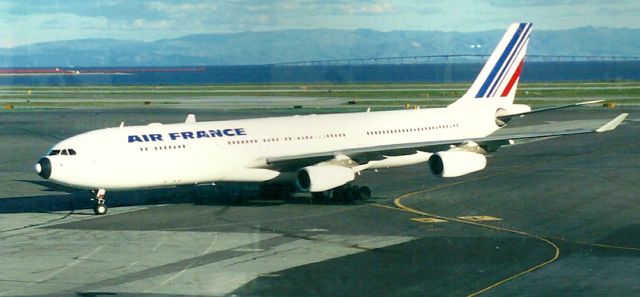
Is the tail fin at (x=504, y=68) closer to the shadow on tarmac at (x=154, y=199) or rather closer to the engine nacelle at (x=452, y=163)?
the engine nacelle at (x=452, y=163)

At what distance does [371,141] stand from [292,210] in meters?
7.39

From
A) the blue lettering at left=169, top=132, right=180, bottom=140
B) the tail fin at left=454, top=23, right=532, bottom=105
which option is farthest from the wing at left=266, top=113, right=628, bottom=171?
the tail fin at left=454, top=23, right=532, bottom=105

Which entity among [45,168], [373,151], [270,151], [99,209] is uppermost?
[270,151]

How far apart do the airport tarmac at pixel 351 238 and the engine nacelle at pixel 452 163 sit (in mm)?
1448

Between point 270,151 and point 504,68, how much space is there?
57.0 feet

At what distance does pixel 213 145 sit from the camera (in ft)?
143

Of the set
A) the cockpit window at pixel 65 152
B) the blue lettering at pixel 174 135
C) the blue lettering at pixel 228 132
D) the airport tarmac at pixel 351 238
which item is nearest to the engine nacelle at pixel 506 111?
the airport tarmac at pixel 351 238

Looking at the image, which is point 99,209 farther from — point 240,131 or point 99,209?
point 240,131

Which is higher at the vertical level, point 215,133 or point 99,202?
point 215,133

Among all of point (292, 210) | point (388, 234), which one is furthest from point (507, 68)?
point (388, 234)

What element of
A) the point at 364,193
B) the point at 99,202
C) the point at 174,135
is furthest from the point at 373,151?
the point at 99,202

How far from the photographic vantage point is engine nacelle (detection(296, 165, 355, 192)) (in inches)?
1670

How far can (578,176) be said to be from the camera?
53.5m

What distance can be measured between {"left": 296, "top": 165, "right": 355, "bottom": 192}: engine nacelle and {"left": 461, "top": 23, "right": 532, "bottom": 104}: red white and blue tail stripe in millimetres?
13911
